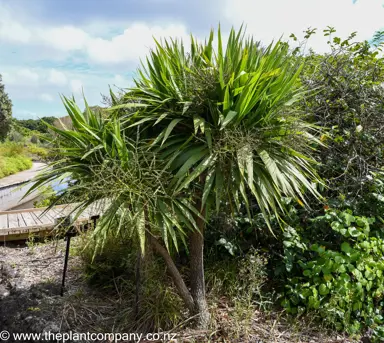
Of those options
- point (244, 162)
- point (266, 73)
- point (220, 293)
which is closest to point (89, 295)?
point (220, 293)

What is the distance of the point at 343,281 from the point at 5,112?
68.5ft

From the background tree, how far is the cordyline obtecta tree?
1974cm

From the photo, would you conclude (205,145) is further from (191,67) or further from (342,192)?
(342,192)

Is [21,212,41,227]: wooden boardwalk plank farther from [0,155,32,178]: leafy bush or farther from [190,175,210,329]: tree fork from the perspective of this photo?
[0,155,32,178]: leafy bush

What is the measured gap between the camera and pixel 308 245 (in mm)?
3686

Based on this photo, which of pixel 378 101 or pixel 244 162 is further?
pixel 378 101

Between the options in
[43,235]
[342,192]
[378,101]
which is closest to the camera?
[342,192]

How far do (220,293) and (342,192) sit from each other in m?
1.81

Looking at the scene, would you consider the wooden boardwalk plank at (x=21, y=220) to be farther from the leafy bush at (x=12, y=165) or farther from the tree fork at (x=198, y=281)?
the leafy bush at (x=12, y=165)

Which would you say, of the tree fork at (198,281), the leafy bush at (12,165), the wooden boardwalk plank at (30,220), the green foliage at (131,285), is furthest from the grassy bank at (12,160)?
→ the tree fork at (198,281)

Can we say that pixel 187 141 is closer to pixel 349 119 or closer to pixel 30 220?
pixel 349 119

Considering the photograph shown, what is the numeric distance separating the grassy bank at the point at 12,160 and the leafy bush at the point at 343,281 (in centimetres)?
1337

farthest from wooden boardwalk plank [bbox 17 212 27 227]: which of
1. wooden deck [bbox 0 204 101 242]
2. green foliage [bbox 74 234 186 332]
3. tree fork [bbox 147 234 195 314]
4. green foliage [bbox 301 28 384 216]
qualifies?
green foliage [bbox 301 28 384 216]

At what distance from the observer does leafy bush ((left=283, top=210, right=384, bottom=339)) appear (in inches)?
125
